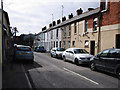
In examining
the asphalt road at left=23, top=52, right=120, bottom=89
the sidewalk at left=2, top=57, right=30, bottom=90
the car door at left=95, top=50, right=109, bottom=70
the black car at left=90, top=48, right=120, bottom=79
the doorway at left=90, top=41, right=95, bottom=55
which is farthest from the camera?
the doorway at left=90, top=41, right=95, bottom=55

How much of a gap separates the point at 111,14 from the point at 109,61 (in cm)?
885

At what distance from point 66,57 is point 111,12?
7277 mm

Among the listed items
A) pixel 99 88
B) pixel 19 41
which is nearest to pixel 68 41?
pixel 99 88

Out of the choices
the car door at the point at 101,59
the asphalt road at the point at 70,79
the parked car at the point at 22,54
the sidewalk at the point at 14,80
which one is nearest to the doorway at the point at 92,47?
the car door at the point at 101,59

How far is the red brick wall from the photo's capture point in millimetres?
14266

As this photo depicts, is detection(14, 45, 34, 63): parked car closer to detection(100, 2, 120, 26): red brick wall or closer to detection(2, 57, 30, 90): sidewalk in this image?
detection(2, 57, 30, 90): sidewalk

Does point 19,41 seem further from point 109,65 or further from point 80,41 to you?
point 109,65

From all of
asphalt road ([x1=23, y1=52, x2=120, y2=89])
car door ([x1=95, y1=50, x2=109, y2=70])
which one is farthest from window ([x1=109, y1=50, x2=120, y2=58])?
asphalt road ([x1=23, y1=52, x2=120, y2=89])

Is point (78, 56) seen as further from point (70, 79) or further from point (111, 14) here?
point (111, 14)

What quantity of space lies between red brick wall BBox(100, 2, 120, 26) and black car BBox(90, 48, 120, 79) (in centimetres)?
696

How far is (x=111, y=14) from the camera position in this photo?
15.1 meters

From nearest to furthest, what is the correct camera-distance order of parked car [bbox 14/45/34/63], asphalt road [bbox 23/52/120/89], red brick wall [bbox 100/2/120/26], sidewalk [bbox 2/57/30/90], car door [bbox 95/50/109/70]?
sidewalk [bbox 2/57/30/90], asphalt road [bbox 23/52/120/89], car door [bbox 95/50/109/70], parked car [bbox 14/45/34/63], red brick wall [bbox 100/2/120/26]

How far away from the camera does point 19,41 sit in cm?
7275

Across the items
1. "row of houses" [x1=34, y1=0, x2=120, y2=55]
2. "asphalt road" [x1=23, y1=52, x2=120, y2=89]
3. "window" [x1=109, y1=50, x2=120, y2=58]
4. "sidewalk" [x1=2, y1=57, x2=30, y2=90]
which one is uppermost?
"row of houses" [x1=34, y1=0, x2=120, y2=55]
